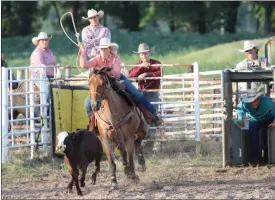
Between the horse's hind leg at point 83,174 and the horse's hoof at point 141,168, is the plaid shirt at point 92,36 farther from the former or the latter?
the horse's hind leg at point 83,174

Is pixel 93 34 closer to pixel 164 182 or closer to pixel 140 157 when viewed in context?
pixel 140 157

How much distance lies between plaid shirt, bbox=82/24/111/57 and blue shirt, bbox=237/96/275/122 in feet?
8.73

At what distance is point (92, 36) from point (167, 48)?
1537 inches

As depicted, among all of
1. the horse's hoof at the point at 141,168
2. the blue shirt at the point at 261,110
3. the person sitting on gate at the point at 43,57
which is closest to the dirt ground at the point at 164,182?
the horse's hoof at the point at 141,168

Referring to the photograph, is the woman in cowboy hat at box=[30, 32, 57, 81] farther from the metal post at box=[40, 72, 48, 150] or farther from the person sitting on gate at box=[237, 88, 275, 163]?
the person sitting on gate at box=[237, 88, 275, 163]

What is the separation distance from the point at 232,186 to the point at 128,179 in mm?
1487

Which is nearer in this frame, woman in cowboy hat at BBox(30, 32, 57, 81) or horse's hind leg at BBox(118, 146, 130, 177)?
horse's hind leg at BBox(118, 146, 130, 177)

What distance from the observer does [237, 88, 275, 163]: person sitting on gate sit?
49.3 feet

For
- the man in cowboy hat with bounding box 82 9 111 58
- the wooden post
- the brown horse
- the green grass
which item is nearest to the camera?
the brown horse

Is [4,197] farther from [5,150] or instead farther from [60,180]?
[5,150]

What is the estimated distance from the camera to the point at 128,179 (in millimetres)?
13391

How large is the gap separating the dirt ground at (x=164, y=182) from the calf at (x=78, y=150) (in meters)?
0.26

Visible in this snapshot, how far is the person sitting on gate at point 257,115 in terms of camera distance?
592 inches

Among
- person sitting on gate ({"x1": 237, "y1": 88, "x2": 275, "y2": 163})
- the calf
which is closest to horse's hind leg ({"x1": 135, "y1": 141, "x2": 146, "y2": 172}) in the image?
the calf
